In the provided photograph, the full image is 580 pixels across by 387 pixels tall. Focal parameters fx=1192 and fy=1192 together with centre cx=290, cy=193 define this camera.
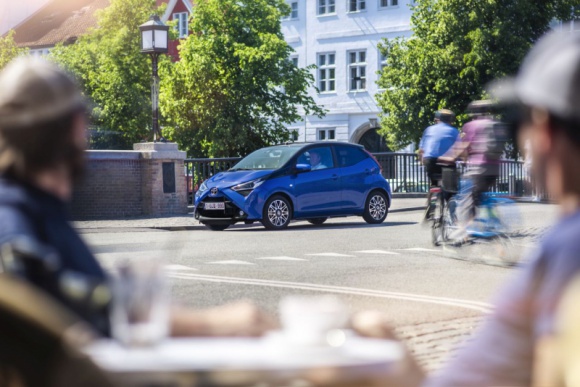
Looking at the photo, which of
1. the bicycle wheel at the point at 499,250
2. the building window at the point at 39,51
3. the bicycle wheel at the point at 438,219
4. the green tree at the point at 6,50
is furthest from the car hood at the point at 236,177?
the building window at the point at 39,51

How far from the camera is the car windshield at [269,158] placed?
22266 millimetres

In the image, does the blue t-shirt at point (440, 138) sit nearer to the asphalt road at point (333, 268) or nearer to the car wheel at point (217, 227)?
the asphalt road at point (333, 268)

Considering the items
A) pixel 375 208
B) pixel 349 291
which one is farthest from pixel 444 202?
pixel 375 208

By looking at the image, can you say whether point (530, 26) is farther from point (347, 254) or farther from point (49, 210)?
point (49, 210)

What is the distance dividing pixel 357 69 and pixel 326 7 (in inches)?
158

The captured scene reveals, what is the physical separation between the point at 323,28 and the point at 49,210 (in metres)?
63.7

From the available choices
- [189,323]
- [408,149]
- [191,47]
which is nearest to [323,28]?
[408,149]

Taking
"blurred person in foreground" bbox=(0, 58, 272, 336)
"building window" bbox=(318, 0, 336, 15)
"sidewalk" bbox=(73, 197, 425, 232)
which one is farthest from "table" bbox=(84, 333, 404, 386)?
"building window" bbox=(318, 0, 336, 15)

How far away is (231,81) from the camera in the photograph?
48.8 m

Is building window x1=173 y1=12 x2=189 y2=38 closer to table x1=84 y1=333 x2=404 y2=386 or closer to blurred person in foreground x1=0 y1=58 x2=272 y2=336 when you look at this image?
blurred person in foreground x1=0 y1=58 x2=272 y2=336

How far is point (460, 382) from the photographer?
103 inches

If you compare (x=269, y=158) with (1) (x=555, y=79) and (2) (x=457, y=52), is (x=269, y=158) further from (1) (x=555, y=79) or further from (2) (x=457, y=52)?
(2) (x=457, y=52)

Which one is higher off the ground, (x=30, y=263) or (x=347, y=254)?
(x=30, y=263)

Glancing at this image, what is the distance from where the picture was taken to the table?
2424 millimetres
